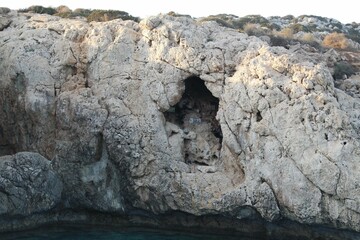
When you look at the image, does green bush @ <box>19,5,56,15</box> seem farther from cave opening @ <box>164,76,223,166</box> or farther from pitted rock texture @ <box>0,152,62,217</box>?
pitted rock texture @ <box>0,152,62,217</box>

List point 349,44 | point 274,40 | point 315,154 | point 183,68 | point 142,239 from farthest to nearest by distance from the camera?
point 349,44 < point 274,40 < point 183,68 < point 142,239 < point 315,154

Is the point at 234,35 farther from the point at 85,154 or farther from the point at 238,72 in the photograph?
the point at 85,154

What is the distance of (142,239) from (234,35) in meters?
8.71

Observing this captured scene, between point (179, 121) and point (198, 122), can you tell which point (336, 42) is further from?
point (179, 121)

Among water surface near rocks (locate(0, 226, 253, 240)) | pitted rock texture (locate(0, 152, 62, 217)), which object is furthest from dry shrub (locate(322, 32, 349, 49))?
pitted rock texture (locate(0, 152, 62, 217))

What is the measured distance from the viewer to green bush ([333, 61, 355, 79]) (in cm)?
2282

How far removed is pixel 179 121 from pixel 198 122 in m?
0.74

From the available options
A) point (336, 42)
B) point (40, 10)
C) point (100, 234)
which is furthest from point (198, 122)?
point (336, 42)

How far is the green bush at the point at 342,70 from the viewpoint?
74.9 feet

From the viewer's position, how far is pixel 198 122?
18.1 metres

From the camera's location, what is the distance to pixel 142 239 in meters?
16.1

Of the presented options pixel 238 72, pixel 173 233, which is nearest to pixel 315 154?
pixel 238 72

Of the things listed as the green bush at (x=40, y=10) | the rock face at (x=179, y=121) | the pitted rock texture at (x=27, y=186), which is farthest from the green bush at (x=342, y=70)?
the green bush at (x=40, y=10)

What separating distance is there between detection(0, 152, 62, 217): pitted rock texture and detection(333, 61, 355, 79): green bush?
1407 cm
